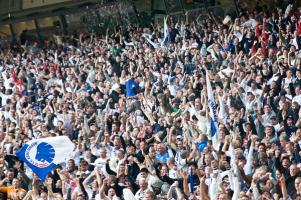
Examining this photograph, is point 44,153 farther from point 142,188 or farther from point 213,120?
point 213,120

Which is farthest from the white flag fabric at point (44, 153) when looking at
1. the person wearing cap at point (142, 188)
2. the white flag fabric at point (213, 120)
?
the white flag fabric at point (213, 120)

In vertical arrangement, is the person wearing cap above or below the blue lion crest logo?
below

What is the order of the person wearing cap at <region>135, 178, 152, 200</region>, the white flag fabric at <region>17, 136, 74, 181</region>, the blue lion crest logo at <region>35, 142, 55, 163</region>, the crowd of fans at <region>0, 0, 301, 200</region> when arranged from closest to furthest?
the crowd of fans at <region>0, 0, 301, 200</region> < the person wearing cap at <region>135, 178, 152, 200</region> < the white flag fabric at <region>17, 136, 74, 181</region> < the blue lion crest logo at <region>35, 142, 55, 163</region>

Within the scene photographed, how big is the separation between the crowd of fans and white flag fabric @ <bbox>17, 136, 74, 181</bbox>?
14.6 inches

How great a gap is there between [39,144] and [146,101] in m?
4.86

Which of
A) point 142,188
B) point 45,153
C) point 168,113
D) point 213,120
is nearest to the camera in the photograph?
point 142,188

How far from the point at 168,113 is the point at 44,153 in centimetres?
406

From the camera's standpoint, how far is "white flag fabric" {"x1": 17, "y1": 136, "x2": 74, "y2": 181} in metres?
19.7

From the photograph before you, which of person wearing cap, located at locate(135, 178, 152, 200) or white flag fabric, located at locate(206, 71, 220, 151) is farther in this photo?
white flag fabric, located at locate(206, 71, 220, 151)

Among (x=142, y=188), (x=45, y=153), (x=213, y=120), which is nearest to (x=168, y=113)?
(x=213, y=120)

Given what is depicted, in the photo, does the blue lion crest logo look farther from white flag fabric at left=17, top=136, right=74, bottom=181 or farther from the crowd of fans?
the crowd of fans

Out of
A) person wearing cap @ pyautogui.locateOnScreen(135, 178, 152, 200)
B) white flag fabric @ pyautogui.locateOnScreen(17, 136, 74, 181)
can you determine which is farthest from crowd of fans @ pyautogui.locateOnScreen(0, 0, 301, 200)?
white flag fabric @ pyautogui.locateOnScreen(17, 136, 74, 181)

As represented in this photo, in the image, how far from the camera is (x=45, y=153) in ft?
65.3

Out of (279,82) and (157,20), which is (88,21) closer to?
(157,20)
